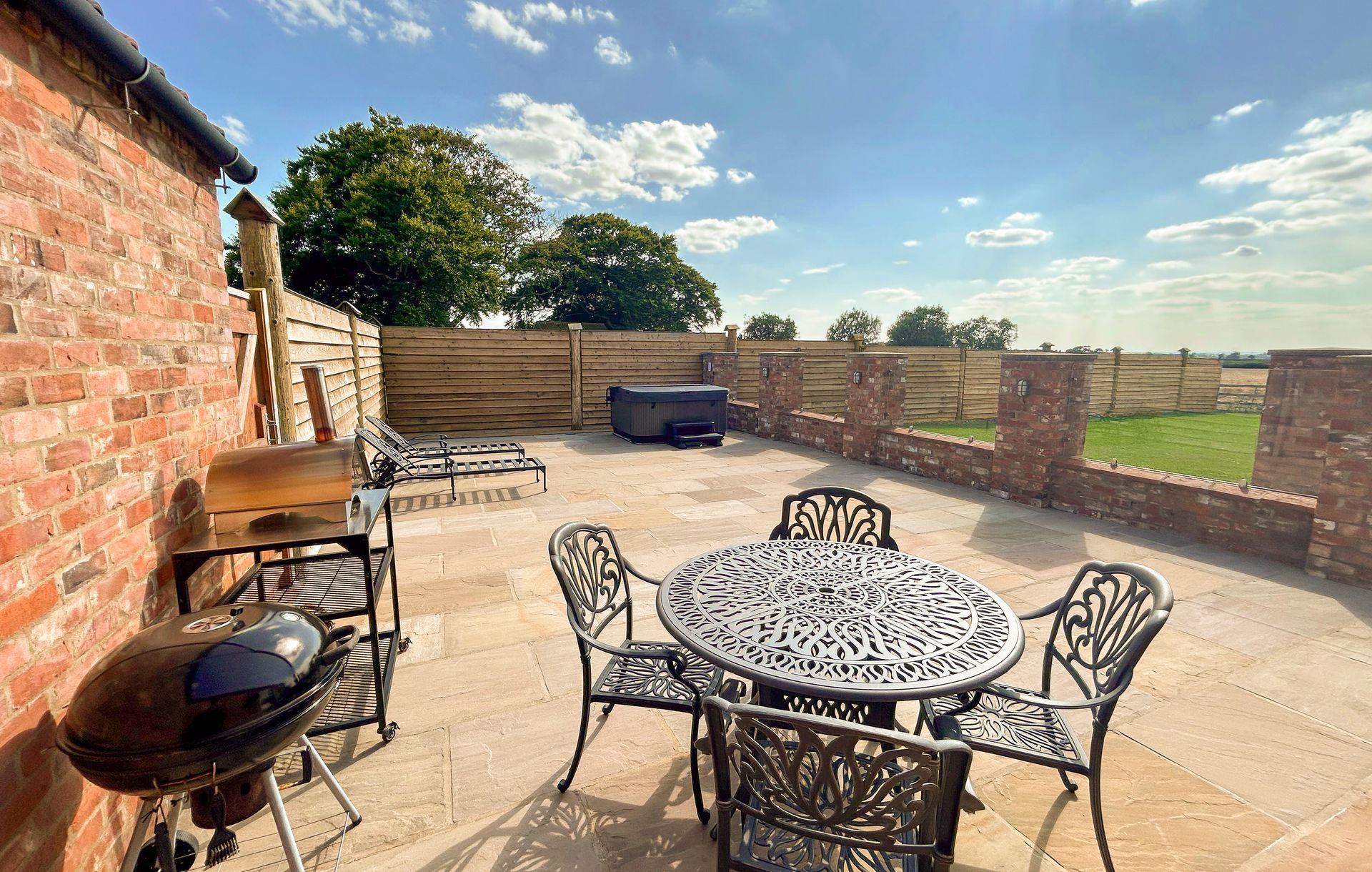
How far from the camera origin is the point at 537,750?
203 centimetres

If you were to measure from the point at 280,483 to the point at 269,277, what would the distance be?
180cm

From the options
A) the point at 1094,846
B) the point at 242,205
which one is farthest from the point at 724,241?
the point at 1094,846

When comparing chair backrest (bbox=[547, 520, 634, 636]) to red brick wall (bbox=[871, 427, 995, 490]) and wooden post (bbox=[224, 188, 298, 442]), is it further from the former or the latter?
red brick wall (bbox=[871, 427, 995, 490])

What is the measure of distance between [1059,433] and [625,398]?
242 inches

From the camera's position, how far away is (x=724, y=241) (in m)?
24.0

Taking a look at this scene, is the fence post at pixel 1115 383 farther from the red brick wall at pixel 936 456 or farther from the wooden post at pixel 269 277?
the wooden post at pixel 269 277

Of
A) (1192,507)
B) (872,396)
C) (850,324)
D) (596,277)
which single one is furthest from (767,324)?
(1192,507)

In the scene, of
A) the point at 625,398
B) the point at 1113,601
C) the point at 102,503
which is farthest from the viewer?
the point at 625,398

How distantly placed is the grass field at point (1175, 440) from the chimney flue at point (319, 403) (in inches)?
294

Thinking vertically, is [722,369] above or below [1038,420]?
above

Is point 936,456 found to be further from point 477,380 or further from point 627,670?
point 477,380

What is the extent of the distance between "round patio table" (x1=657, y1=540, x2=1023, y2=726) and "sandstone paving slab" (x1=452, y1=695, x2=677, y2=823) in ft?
2.36

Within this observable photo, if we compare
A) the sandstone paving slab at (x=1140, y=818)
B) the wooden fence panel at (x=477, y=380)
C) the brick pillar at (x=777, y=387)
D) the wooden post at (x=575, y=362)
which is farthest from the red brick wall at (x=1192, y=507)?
the wooden fence panel at (x=477, y=380)

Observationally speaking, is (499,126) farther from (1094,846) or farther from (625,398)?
(1094,846)
